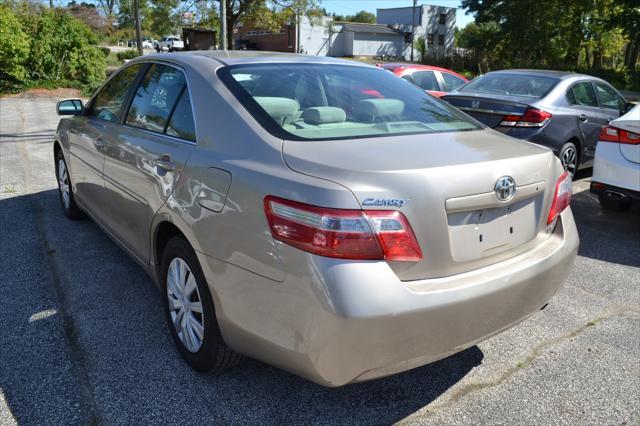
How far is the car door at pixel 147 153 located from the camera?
2930 millimetres

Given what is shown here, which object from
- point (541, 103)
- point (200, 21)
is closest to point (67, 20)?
point (200, 21)

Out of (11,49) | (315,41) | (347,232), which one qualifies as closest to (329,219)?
(347,232)

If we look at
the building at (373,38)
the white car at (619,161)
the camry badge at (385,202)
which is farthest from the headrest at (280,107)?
the building at (373,38)

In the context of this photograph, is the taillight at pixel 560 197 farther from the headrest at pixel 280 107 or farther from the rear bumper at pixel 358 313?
the headrest at pixel 280 107

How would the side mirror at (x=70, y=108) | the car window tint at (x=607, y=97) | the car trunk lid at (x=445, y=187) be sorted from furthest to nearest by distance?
the car window tint at (x=607, y=97) → the side mirror at (x=70, y=108) → the car trunk lid at (x=445, y=187)

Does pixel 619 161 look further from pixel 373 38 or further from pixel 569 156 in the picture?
pixel 373 38

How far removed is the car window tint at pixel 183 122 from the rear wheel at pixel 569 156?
541cm

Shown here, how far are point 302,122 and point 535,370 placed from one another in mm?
1857

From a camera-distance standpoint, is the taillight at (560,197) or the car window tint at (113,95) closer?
the taillight at (560,197)

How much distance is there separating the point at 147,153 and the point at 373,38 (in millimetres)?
69338

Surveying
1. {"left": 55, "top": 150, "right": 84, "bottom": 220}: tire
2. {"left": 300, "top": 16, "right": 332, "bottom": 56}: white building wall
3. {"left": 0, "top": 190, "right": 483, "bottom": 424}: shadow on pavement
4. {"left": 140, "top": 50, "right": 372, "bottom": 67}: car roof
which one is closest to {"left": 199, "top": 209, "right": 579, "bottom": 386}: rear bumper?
{"left": 0, "top": 190, "right": 483, "bottom": 424}: shadow on pavement

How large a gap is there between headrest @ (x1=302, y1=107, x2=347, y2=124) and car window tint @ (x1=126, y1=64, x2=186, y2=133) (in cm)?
76

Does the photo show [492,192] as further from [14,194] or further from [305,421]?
[14,194]

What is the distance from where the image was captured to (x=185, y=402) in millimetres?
2631
